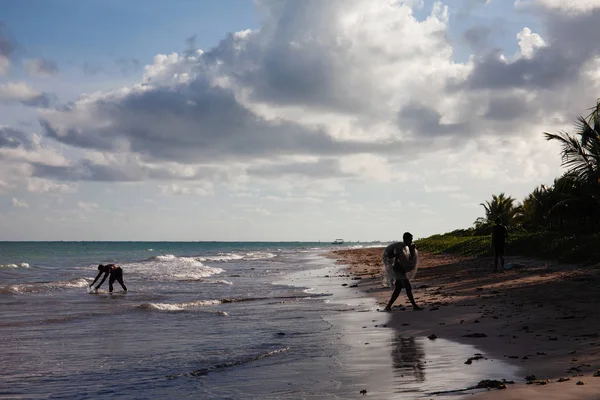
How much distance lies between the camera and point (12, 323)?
15945mm

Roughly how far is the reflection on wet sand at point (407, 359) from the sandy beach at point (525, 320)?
0.78m

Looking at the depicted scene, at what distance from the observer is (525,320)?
12219 mm

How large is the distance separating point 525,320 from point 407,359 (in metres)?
3.99

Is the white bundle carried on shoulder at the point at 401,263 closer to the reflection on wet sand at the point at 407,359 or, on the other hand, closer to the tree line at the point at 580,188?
the reflection on wet sand at the point at 407,359

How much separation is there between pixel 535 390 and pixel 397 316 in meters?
8.20

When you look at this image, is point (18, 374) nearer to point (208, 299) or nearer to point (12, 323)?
point (12, 323)

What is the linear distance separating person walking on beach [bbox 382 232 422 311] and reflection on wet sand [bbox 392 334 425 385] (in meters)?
4.01

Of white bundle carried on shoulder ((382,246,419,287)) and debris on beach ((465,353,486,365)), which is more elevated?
white bundle carried on shoulder ((382,246,419,287))

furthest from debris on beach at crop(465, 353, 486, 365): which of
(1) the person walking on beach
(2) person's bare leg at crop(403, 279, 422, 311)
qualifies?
(1) the person walking on beach

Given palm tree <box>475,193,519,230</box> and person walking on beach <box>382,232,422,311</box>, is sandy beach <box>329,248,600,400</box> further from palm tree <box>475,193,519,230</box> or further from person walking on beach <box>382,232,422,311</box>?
palm tree <box>475,193,519,230</box>

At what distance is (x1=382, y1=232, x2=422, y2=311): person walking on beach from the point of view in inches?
623

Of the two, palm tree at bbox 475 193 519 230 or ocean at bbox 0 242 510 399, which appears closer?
ocean at bbox 0 242 510 399

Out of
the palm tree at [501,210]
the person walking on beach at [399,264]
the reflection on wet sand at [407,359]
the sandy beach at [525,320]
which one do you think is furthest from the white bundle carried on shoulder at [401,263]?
the palm tree at [501,210]

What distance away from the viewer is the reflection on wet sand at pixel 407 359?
8.26 m
